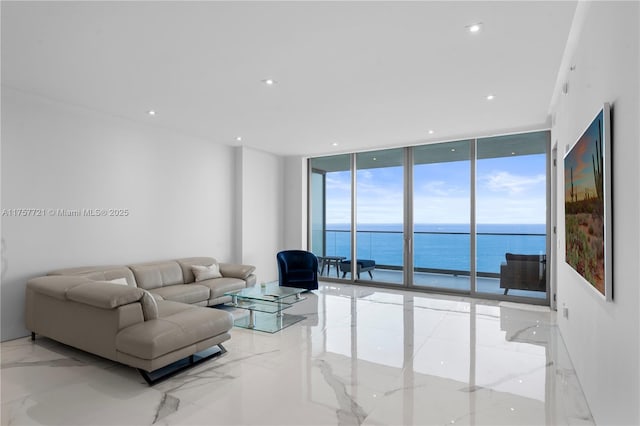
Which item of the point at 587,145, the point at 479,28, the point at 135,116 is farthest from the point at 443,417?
the point at 135,116

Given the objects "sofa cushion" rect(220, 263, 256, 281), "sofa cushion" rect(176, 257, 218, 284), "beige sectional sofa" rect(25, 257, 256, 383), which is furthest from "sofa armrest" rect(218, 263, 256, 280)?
"beige sectional sofa" rect(25, 257, 256, 383)

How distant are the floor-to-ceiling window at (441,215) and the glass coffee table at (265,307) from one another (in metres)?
2.83

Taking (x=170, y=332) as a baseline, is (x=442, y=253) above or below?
above

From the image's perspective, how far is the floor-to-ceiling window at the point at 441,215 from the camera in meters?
5.68

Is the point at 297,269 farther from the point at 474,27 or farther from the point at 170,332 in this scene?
the point at 474,27

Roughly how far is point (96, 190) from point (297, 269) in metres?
3.33

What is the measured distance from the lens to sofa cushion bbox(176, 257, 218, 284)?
538 cm

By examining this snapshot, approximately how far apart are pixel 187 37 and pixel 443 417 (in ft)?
11.1

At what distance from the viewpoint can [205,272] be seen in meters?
5.42

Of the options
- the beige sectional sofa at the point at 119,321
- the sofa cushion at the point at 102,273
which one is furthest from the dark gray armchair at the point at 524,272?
the sofa cushion at the point at 102,273

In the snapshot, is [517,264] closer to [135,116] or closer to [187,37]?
[187,37]

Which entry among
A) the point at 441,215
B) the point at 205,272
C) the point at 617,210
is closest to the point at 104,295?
the point at 205,272

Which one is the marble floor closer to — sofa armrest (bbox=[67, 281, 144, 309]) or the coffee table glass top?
the coffee table glass top

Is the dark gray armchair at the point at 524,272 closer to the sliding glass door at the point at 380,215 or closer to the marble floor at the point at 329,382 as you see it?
the marble floor at the point at 329,382
